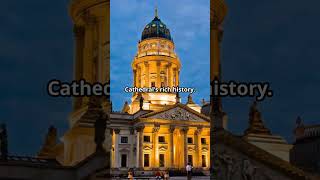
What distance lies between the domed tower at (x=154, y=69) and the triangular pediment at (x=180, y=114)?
0.36 feet

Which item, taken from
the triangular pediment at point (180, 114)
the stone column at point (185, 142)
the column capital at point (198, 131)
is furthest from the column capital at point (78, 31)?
the column capital at point (198, 131)

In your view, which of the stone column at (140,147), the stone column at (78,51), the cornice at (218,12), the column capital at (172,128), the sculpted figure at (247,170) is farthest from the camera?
the sculpted figure at (247,170)

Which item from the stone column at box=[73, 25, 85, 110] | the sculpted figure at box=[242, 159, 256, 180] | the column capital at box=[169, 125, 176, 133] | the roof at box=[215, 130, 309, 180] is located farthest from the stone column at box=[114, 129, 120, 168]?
the sculpted figure at box=[242, 159, 256, 180]

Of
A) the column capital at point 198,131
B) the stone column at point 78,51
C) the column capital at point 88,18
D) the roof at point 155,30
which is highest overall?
the column capital at point 88,18

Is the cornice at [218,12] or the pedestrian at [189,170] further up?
the cornice at [218,12]

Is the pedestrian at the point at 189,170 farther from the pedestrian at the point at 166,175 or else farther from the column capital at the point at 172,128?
the column capital at the point at 172,128

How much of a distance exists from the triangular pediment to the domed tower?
0.36 ft

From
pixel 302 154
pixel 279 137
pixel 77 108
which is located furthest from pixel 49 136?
pixel 302 154

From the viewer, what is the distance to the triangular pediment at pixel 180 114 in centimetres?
558

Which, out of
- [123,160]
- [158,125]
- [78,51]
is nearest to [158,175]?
[123,160]

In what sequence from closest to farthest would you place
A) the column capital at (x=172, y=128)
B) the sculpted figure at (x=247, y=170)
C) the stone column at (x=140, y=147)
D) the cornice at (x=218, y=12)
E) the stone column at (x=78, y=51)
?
the stone column at (x=140, y=147) < the column capital at (x=172, y=128) < the cornice at (x=218, y=12) < the stone column at (x=78, y=51) < the sculpted figure at (x=247, y=170)

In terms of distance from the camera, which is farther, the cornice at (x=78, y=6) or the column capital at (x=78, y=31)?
the column capital at (x=78, y=31)

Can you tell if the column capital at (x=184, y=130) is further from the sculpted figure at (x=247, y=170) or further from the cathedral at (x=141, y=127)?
the sculpted figure at (x=247, y=170)

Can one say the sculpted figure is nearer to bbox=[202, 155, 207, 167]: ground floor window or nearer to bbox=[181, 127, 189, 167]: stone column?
bbox=[181, 127, 189, 167]: stone column
